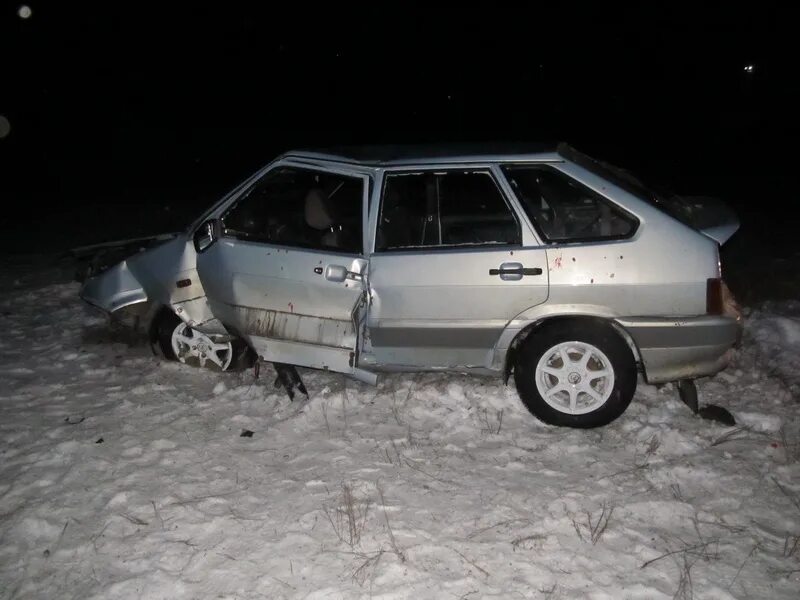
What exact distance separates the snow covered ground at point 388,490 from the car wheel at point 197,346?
0.42 ft

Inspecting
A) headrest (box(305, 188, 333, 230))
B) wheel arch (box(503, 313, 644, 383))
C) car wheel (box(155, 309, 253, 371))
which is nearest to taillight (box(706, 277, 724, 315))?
wheel arch (box(503, 313, 644, 383))

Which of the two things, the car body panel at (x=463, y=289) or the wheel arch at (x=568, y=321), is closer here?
the car body panel at (x=463, y=289)

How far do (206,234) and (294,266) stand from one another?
815 millimetres

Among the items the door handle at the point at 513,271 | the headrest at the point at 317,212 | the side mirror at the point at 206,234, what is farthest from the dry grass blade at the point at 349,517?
the side mirror at the point at 206,234

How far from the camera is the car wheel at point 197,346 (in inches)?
205

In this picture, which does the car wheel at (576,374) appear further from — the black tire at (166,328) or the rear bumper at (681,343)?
the black tire at (166,328)

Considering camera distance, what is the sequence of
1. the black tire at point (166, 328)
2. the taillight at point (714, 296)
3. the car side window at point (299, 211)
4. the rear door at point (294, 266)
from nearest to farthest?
the taillight at point (714, 296)
the rear door at point (294, 266)
the car side window at point (299, 211)
the black tire at point (166, 328)

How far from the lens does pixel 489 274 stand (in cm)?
408

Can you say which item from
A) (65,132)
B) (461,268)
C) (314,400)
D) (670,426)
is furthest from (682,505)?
(65,132)

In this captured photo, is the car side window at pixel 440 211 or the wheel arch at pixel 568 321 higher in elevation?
the car side window at pixel 440 211

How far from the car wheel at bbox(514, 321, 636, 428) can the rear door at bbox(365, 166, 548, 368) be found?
0.81 feet

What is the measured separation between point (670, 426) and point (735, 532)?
1015 millimetres

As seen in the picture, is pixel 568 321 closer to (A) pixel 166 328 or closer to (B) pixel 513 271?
(B) pixel 513 271

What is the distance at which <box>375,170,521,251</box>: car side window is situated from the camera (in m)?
4.17
